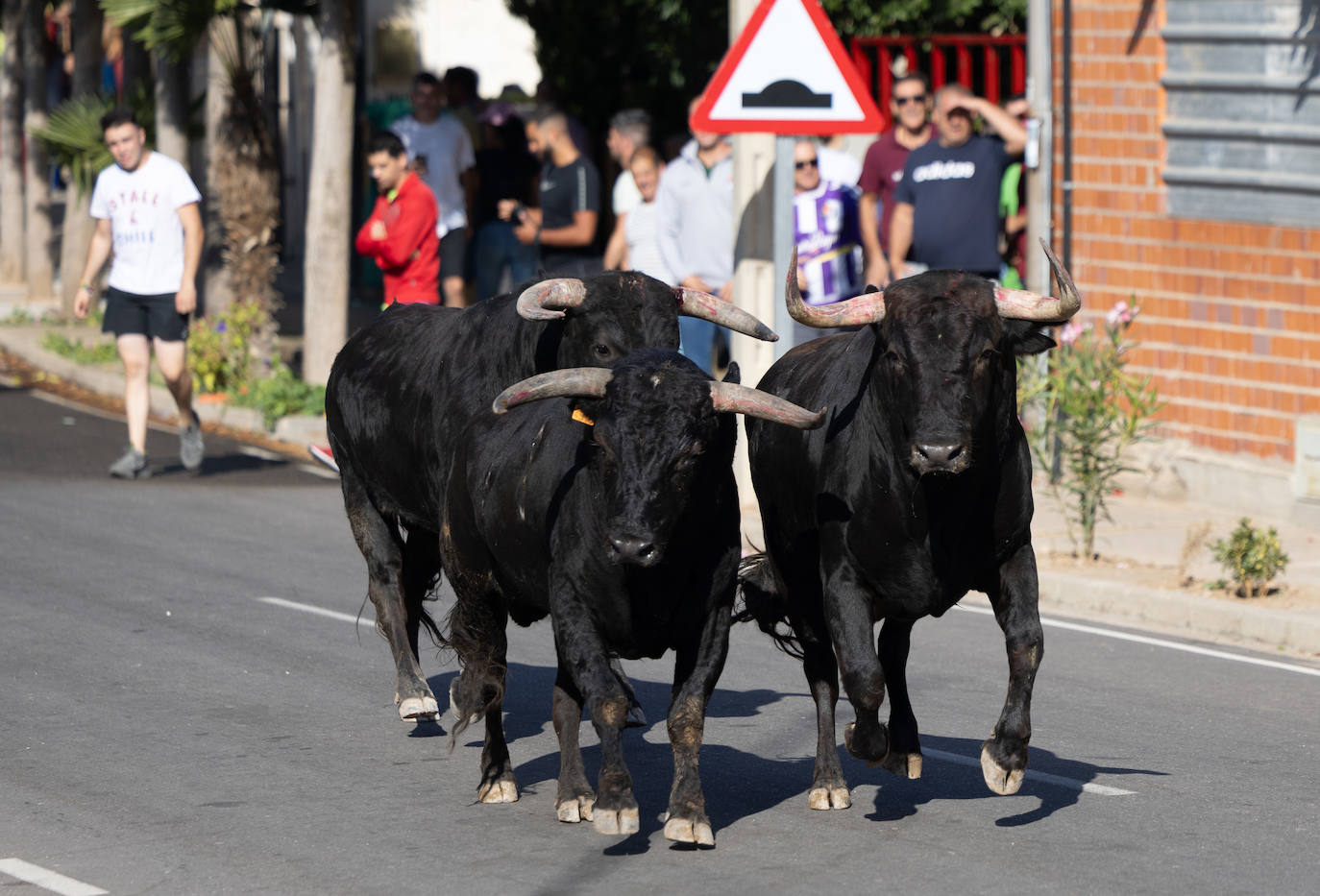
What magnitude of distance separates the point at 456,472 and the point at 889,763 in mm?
1755

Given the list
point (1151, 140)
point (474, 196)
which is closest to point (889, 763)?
point (1151, 140)

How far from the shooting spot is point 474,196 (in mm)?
18922

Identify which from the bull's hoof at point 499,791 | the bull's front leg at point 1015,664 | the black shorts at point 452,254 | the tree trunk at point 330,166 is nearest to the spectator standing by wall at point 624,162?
the black shorts at point 452,254

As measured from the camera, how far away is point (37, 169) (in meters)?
25.0

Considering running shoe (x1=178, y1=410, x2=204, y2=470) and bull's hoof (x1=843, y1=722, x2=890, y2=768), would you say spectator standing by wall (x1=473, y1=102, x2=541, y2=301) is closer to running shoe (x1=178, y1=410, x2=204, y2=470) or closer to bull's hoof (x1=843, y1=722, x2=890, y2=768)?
running shoe (x1=178, y1=410, x2=204, y2=470)

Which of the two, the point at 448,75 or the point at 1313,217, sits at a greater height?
the point at 448,75

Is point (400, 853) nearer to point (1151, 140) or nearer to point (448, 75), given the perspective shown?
point (1151, 140)

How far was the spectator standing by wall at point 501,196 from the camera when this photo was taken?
17453mm

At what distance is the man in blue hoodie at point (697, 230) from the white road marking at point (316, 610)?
477 centimetres

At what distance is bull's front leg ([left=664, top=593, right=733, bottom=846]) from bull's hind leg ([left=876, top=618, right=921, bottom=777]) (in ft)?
3.07

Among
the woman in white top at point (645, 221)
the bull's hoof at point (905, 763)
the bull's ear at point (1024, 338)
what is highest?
the woman in white top at point (645, 221)

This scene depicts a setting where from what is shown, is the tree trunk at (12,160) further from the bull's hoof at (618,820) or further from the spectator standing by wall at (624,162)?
the bull's hoof at (618,820)

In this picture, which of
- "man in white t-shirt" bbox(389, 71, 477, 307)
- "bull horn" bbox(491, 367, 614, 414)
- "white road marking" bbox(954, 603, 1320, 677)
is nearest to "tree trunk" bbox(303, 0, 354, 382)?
"man in white t-shirt" bbox(389, 71, 477, 307)

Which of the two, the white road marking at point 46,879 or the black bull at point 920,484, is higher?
the black bull at point 920,484
